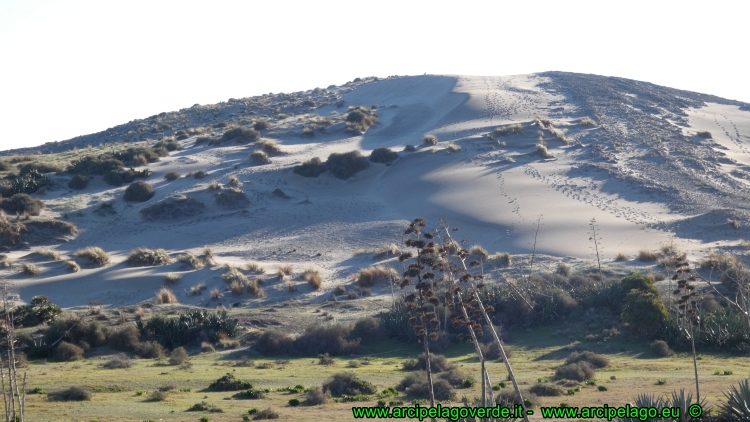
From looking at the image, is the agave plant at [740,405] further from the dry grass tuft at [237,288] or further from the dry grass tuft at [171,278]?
the dry grass tuft at [171,278]

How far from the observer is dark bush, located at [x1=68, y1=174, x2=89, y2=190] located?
38.8 metres

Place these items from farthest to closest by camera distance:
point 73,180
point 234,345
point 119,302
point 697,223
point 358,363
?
point 73,180 → point 697,223 → point 119,302 → point 234,345 → point 358,363

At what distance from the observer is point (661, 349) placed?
57.7ft

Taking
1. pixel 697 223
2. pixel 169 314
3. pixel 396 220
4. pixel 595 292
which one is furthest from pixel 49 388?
pixel 697 223

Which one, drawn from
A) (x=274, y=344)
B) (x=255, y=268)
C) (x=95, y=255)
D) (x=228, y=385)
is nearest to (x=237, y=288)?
(x=255, y=268)

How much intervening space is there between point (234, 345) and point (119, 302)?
762 centimetres

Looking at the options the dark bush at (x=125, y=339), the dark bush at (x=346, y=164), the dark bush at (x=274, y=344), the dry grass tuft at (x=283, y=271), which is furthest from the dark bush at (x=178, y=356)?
the dark bush at (x=346, y=164)

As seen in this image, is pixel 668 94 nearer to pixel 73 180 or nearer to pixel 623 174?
pixel 623 174

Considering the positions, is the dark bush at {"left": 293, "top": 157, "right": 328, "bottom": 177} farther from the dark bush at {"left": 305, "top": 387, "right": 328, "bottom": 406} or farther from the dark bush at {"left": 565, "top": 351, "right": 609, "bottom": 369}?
the dark bush at {"left": 305, "top": 387, "right": 328, "bottom": 406}

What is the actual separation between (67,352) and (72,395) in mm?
Answer: 5603

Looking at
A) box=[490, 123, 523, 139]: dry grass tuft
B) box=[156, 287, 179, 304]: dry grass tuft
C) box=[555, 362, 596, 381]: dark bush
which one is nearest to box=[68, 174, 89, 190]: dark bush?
box=[156, 287, 179, 304]: dry grass tuft

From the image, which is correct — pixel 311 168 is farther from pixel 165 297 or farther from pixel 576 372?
pixel 576 372

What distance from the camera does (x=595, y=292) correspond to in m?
21.5

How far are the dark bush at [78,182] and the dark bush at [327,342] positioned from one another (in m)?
23.8
